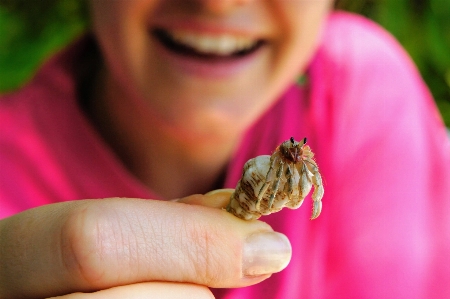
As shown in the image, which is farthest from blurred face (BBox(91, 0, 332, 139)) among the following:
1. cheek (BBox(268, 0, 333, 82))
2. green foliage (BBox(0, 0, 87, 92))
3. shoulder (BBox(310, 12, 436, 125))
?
green foliage (BBox(0, 0, 87, 92))

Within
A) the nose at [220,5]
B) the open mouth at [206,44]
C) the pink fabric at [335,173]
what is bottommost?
the pink fabric at [335,173]

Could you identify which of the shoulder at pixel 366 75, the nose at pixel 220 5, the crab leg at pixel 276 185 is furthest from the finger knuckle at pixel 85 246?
the shoulder at pixel 366 75

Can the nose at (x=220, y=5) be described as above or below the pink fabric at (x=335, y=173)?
above

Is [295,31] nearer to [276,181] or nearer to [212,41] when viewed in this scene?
[212,41]

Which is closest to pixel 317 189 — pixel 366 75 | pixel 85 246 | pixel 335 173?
pixel 85 246

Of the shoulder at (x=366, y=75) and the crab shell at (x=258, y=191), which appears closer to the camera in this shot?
the crab shell at (x=258, y=191)

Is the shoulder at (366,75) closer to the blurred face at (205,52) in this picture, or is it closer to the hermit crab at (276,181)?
the blurred face at (205,52)

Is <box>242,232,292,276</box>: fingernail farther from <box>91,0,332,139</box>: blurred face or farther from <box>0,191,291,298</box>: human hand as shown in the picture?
<box>91,0,332,139</box>: blurred face

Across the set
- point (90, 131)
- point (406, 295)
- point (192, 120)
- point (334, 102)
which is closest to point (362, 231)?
point (406, 295)
